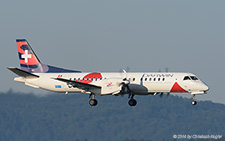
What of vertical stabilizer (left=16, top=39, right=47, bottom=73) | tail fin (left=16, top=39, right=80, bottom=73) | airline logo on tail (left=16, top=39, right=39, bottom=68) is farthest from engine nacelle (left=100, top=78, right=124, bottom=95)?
airline logo on tail (left=16, top=39, right=39, bottom=68)

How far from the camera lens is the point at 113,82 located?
47875 mm

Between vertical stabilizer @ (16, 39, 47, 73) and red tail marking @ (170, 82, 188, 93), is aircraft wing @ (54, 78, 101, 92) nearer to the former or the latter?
vertical stabilizer @ (16, 39, 47, 73)

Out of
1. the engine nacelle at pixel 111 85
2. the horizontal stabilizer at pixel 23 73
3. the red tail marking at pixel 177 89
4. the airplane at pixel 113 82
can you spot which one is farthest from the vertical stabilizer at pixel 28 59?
the red tail marking at pixel 177 89

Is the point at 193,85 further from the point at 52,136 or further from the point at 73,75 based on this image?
the point at 52,136

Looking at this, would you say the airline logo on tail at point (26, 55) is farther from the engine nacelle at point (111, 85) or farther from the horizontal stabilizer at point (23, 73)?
the engine nacelle at point (111, 85)

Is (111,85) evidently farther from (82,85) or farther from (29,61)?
(29,61)

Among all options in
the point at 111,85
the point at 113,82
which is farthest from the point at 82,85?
the point at 113,82

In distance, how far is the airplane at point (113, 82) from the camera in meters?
47.0

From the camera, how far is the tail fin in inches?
2140

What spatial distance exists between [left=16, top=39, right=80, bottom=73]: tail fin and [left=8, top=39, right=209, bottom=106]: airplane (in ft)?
0.37

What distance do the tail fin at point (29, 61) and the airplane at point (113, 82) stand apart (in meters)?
0.11

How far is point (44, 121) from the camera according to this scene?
619ft

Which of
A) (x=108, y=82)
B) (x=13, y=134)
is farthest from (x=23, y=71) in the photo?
(x=13, y=134)

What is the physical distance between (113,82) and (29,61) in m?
11.7
